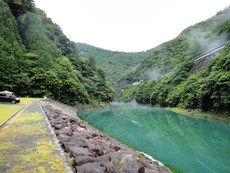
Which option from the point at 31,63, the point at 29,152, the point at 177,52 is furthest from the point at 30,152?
the point at 177,52

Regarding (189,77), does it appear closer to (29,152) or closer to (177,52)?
(177,52)

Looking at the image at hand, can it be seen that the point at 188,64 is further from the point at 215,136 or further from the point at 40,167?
the point at 40,167

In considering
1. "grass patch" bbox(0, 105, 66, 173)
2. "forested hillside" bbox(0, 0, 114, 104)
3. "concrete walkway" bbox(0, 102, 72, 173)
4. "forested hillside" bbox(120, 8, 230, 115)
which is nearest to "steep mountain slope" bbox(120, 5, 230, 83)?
"forested hillside" bbox(120, 8, 230, 115)

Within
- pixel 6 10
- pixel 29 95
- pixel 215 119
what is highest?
pixel 6 10

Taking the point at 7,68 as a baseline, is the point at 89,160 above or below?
below

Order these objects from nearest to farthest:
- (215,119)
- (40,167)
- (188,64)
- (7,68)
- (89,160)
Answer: (40,167)
(89,160)
(215,119)
(7,68)
(188,64)

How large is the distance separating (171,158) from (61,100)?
145 feet

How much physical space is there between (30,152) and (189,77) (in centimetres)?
7462

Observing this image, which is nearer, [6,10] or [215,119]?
[215,119]

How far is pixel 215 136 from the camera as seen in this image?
29078 millimetres

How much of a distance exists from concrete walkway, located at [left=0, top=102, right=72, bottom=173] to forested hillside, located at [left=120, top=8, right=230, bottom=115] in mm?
35077

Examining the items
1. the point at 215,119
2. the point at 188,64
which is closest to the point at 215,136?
the point at 215,119

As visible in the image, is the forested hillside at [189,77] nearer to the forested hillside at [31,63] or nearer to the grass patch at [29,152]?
the forested hillside at [31,63]

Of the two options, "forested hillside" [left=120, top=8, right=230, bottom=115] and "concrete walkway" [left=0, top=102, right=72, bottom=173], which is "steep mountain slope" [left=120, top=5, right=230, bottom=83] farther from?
"concrete walkway" [left=0, top=102, right=72, bottom=173]
